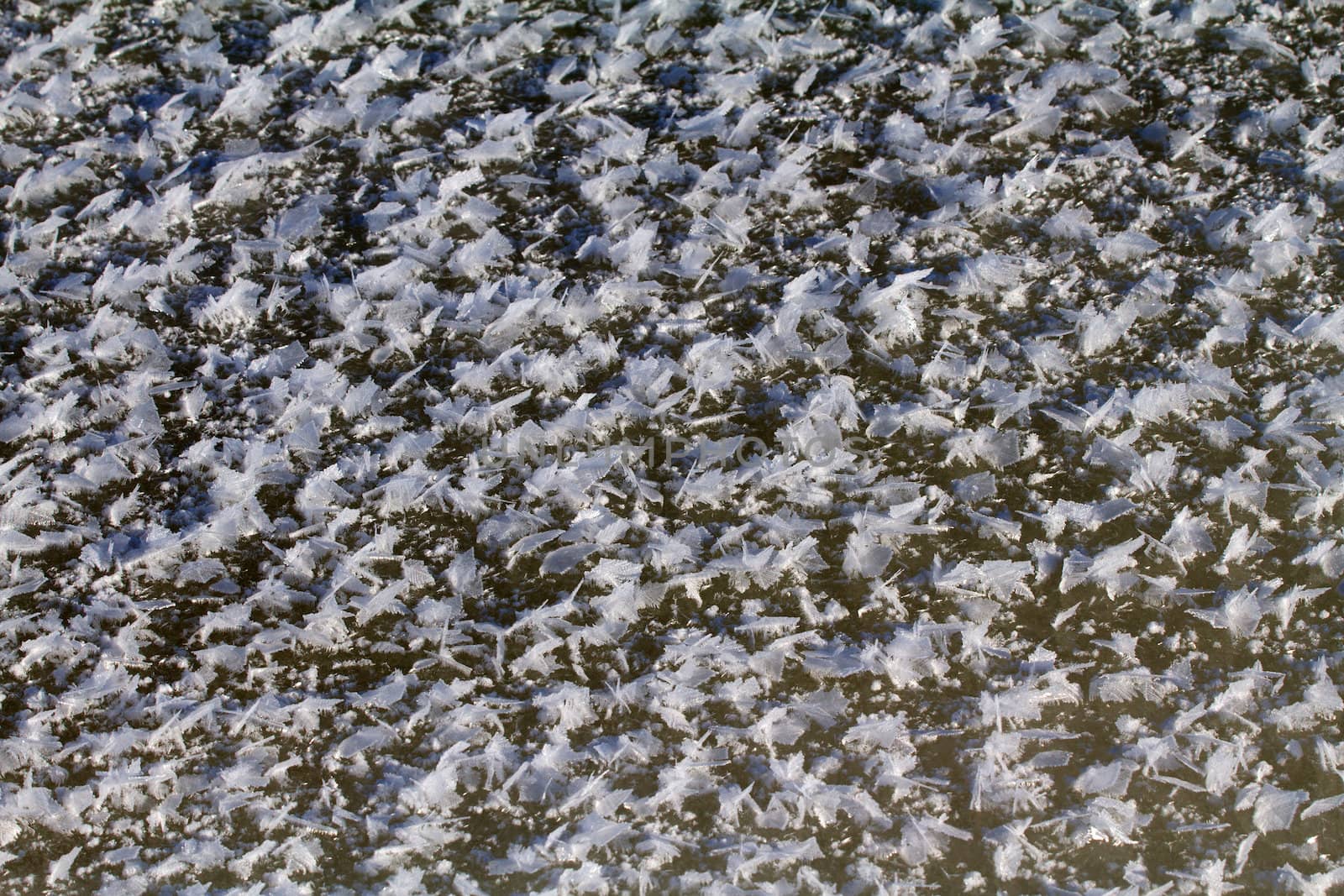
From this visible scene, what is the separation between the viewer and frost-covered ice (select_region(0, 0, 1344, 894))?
795 millimetres

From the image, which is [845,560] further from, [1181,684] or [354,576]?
[354,576]

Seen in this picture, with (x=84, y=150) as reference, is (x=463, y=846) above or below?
below

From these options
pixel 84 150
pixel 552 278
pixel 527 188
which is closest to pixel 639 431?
pixel 552 278

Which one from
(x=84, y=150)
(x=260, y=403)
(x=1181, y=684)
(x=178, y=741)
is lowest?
(x=1181, y=684)

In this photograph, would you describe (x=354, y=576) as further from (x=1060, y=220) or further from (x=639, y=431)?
(x=1060, y=220)

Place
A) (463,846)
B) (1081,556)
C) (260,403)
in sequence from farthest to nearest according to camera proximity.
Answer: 1. (260,403)
2. (1081,556)
3. (463,846)

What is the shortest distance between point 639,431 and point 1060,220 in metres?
0.50

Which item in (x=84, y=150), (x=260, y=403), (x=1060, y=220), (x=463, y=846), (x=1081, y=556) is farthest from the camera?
(x=84, y=150)

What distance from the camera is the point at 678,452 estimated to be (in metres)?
0.98

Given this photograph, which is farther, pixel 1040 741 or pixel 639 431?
pixel 639 431

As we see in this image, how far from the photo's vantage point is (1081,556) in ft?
2.96

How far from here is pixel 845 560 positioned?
91 centimetres

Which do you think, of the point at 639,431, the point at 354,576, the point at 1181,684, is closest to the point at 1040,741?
the point at 1181,684

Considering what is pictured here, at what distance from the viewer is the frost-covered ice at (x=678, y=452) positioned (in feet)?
2.61
